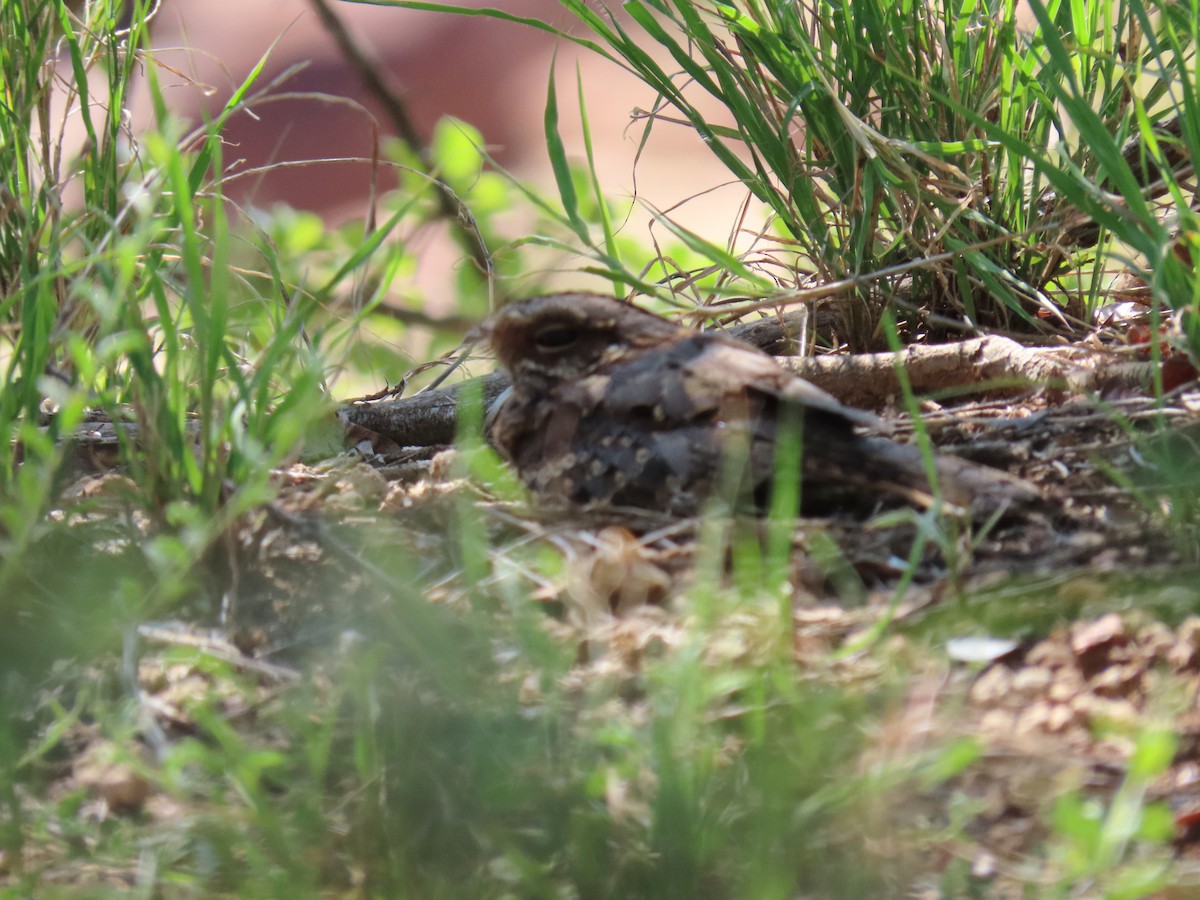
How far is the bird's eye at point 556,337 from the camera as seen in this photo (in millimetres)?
2365

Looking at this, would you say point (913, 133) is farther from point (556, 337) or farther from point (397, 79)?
point (397, 79)

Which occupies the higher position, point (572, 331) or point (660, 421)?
point (572, 331)

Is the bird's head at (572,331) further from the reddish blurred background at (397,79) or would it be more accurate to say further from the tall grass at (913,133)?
the reddish blurred background at (397,79)

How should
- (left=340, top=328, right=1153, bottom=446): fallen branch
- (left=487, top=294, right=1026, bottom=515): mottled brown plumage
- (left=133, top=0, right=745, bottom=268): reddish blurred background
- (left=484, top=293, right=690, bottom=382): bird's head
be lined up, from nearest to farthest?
(left=487, top=294, right=1026, bottom=515): mottled brown plumage → (left=340, top=328, right=1153, bottom=446): fallen branch → (left=484, top=293, right=690, bottom=382): bird's head → (left=133, top=0, right=745, bottom=268): reddish blurred background

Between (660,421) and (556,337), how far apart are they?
48 cm

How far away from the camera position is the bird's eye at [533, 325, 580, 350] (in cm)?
237

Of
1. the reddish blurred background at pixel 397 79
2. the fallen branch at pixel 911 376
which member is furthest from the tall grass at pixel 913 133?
the reddish blurred background at pixel 397 79

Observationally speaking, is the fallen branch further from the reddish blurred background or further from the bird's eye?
the reddish blurred background

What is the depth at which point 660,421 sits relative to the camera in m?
1.98

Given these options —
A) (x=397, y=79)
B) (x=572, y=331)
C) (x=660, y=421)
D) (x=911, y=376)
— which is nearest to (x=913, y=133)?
(x=911, y=376)

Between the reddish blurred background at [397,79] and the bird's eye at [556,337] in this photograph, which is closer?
the bird's eye at [556,337]

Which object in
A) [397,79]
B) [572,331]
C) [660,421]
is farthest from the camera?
[397,79]

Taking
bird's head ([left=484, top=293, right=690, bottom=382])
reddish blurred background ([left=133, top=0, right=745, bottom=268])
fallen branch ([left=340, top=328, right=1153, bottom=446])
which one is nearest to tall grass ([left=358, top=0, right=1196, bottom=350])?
fallen branch ([left=340, top=328, right=1153, bottom=446])

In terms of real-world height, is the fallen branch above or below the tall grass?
below
